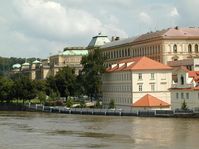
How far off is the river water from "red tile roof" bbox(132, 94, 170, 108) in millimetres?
18465

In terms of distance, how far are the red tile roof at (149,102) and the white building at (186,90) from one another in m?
3.90

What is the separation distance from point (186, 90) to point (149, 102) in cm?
940

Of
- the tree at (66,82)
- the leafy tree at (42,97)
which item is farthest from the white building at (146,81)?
the tree at (66,82)

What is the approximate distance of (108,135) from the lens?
62.3 m

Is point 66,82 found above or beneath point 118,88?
above

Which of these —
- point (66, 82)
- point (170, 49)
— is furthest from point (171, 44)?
point (66, 82)

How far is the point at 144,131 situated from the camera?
6531 centimetres

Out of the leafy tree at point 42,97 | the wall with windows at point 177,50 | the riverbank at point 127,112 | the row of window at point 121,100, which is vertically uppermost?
the wall with windows at point 177,50

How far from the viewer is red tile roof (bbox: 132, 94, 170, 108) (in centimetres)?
9886

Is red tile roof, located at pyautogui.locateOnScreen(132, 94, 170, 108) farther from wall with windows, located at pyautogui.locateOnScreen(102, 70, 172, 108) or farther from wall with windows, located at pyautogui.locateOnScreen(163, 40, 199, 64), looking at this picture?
wall with windows, located at pyautogui.locateOnScreen(163, 40, 199, 64)

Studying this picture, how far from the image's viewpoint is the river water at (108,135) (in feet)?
175

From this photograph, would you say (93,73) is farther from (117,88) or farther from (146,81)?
(146,81)

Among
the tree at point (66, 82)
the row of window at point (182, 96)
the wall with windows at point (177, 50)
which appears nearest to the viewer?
the row of window at point (182, 96)

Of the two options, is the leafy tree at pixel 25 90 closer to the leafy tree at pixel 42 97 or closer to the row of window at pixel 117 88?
the leafy tree at pixel 42 97
